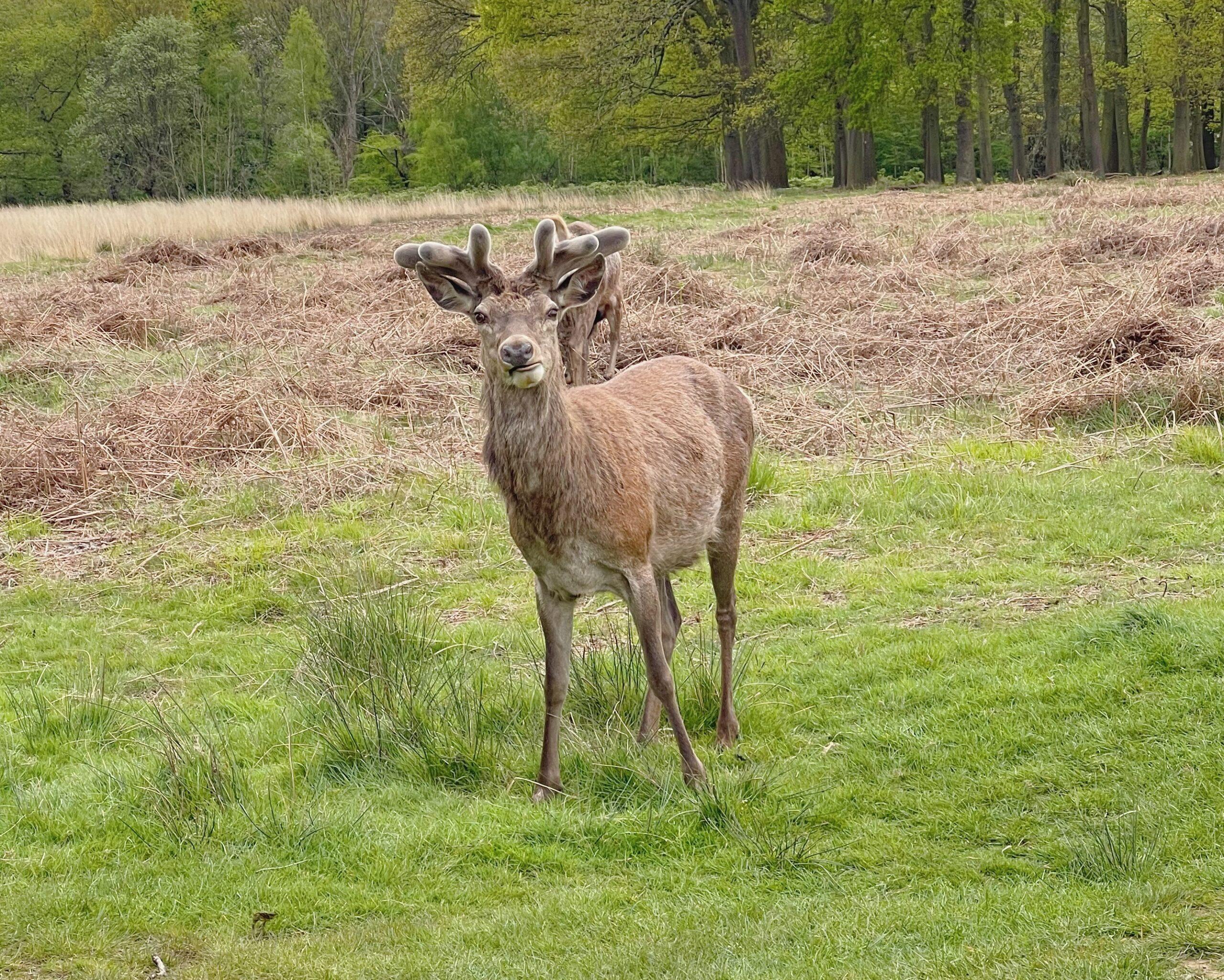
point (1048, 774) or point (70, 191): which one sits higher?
point (70, 191)

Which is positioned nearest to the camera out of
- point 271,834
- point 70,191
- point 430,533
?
point 271,834

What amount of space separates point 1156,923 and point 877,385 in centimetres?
971

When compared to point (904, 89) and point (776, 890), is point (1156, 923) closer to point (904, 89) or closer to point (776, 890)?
point (776, 890)

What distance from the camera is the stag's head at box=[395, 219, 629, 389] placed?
17.4ft

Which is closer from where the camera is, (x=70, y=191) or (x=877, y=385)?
(x=877, y=385)

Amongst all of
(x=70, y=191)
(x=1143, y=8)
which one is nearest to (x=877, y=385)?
(x=1143, y=8)

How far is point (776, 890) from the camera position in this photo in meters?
5.01

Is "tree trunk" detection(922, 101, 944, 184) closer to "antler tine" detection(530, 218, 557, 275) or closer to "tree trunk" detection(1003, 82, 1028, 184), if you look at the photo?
"tree trunk" detection(1003, 82, 1028, 184)

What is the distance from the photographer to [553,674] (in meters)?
6.00

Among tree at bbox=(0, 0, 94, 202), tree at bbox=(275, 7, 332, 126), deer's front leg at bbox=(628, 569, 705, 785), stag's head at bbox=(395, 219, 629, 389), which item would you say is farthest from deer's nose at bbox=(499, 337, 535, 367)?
tree at bbox=(0, 0, 94, 202)

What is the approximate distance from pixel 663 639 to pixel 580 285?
6.30 feet

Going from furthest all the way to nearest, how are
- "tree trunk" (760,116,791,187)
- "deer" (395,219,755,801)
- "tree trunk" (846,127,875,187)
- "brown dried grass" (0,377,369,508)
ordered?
"tree trunk" (760,116,791,187) → "tree trunk" (846,127,875,187) → "brown dried grass" (0,377,369,508) → "deer" (395,219,755,801)

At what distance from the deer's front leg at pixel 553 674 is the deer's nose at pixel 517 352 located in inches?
46.2

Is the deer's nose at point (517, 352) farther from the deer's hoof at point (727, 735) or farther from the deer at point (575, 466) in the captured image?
the deer's hoof at point (727, 735)
